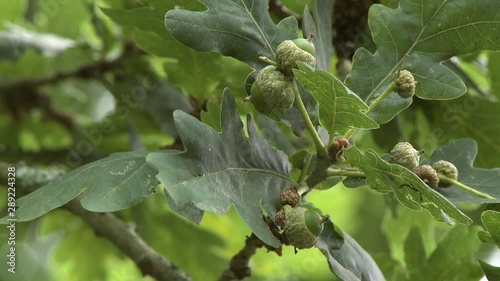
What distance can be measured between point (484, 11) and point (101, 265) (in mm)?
1176

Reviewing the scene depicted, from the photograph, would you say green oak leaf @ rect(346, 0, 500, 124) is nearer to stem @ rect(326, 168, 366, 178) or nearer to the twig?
stem @ rect(326, 168, 366, 178)

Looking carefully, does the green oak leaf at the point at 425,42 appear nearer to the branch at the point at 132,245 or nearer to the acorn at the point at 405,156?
the acorn at the point at 405,156

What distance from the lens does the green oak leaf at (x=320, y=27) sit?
125 centimetres

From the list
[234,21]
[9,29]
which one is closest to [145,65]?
[9,29]

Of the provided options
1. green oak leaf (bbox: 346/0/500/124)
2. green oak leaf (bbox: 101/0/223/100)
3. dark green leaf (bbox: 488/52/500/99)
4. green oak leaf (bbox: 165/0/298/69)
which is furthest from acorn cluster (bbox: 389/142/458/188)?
dark green leaf (bbox: 488/52/500/99)

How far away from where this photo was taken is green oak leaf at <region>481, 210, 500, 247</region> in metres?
1.11

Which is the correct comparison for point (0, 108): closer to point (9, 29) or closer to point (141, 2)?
point (9, 29)

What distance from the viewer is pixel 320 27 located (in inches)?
51.5

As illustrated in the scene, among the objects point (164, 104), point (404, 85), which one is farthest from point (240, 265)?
point (164, 104)

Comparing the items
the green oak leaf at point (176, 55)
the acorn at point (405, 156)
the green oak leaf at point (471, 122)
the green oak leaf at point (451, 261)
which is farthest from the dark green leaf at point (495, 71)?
the acorn at point (405, 156)

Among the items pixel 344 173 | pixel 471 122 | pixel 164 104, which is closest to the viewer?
pixel 344 173

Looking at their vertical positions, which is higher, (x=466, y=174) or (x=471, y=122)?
(x=466, y=174)

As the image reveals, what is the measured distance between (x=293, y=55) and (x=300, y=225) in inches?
8.6

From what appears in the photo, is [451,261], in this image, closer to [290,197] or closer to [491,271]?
[491,271]
